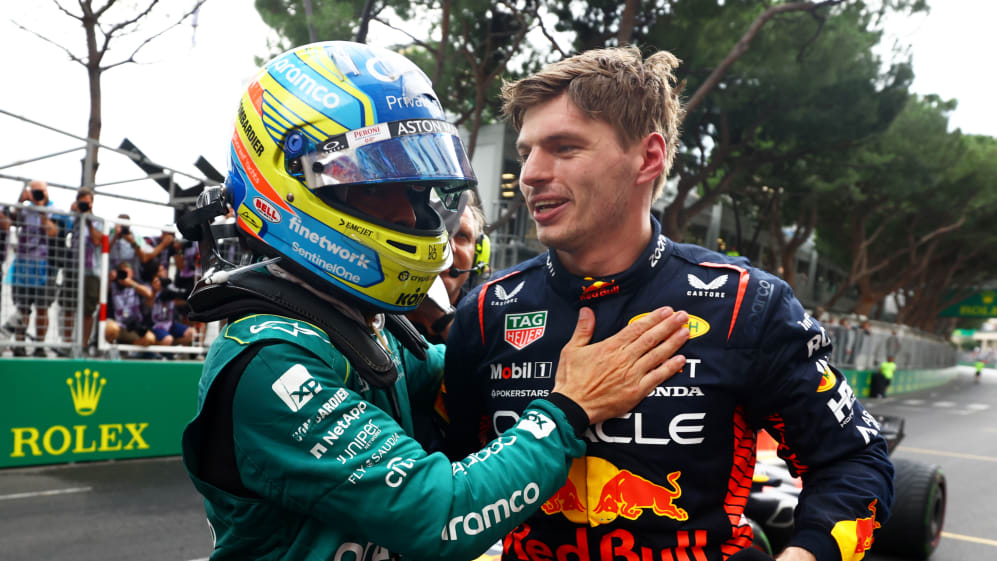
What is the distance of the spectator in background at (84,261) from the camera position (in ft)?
21.7

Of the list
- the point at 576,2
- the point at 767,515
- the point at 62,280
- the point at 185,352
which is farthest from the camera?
the point at 576,2

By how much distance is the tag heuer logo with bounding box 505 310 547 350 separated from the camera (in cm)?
180

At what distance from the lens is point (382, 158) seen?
5.04 ft

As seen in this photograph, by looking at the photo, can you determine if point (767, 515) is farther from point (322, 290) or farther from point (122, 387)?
point (122, 387)

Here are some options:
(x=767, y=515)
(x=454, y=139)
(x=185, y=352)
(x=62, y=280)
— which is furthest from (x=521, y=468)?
(x=185, y=352)

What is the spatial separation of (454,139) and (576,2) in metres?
11.8

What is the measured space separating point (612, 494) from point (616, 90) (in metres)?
0.95

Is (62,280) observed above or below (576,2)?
below

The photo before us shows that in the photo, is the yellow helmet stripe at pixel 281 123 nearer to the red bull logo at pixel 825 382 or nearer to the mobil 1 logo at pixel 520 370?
the mobil 1 logo at pixel 520 370

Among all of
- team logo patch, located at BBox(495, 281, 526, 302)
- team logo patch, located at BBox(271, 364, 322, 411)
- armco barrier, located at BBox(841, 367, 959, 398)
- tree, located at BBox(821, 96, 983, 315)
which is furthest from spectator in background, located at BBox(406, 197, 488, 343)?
tree, located at BBox(821, 96, 983, 315)

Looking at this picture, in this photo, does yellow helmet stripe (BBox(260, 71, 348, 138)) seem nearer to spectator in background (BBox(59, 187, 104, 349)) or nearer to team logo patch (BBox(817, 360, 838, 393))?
team logo patch (BBox(817, 360, 838, 393))

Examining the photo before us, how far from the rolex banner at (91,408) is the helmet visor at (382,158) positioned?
6.20m

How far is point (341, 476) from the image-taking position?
132cm

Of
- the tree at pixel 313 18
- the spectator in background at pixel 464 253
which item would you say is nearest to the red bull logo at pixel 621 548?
the spectator in background at pixel 464 253
